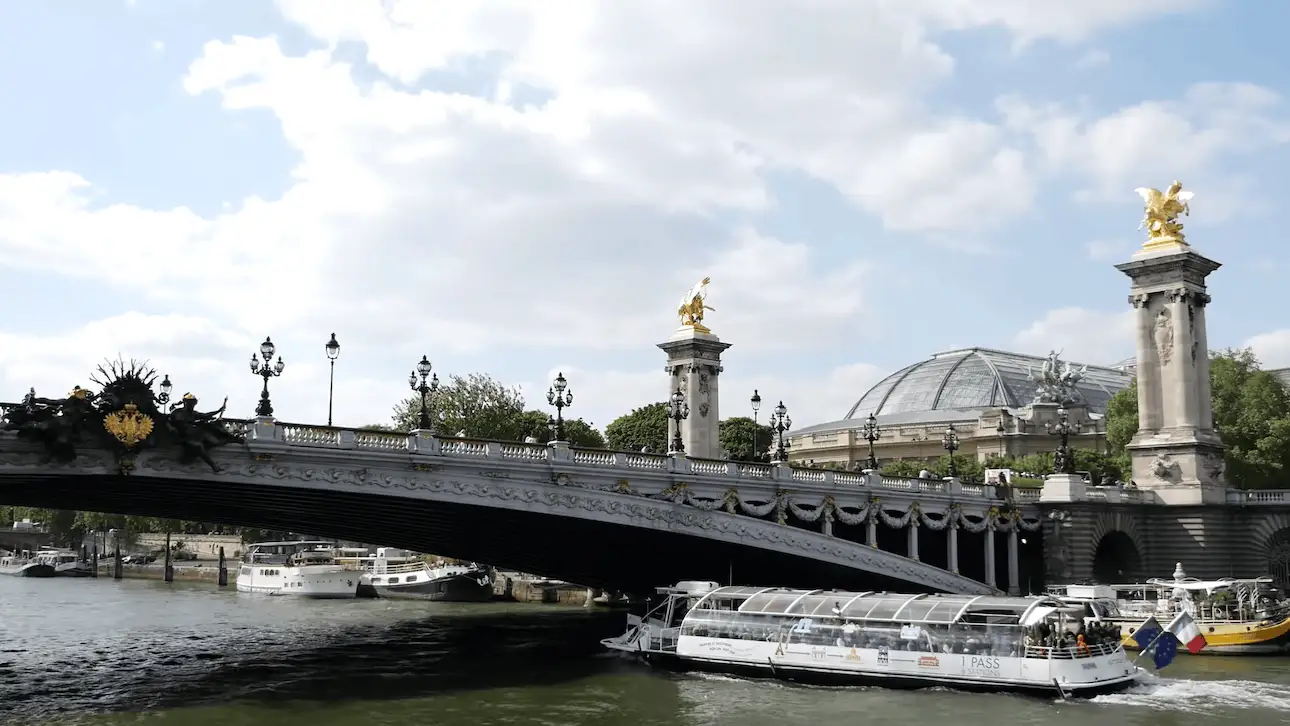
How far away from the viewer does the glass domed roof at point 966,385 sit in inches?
5704

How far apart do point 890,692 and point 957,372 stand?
11899 cm

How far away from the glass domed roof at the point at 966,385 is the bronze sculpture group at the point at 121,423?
374 feet

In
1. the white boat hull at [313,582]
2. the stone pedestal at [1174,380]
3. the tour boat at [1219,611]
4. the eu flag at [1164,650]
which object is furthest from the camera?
the white boat hull at [313,582]

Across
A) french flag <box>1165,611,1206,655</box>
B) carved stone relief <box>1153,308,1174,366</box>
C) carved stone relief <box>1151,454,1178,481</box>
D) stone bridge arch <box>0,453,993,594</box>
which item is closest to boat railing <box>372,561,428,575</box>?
stone bridge arch <box>0,453,993,594</box>

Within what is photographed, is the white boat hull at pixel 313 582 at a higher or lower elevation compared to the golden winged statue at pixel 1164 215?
lower

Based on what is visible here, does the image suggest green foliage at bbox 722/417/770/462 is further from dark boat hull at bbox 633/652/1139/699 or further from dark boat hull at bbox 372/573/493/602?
dark boat hull at bbox 633/652/1139/699

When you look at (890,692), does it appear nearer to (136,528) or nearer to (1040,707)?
(1040,707)

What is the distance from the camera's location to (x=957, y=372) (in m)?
152

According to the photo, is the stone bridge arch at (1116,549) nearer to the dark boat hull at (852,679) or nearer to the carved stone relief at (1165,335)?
the carved stone relief at (1165,335)

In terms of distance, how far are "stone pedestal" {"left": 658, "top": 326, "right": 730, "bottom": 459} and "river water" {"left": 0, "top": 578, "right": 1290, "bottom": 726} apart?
829 inches

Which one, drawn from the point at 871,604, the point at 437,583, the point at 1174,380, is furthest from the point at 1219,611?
the point at 437,583

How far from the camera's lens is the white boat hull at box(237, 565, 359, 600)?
291ft

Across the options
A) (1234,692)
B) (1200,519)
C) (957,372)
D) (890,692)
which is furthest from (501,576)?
(957,372)

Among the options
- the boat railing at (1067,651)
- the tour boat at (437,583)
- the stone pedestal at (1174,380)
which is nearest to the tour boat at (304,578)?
the tour boat at (437,583)
